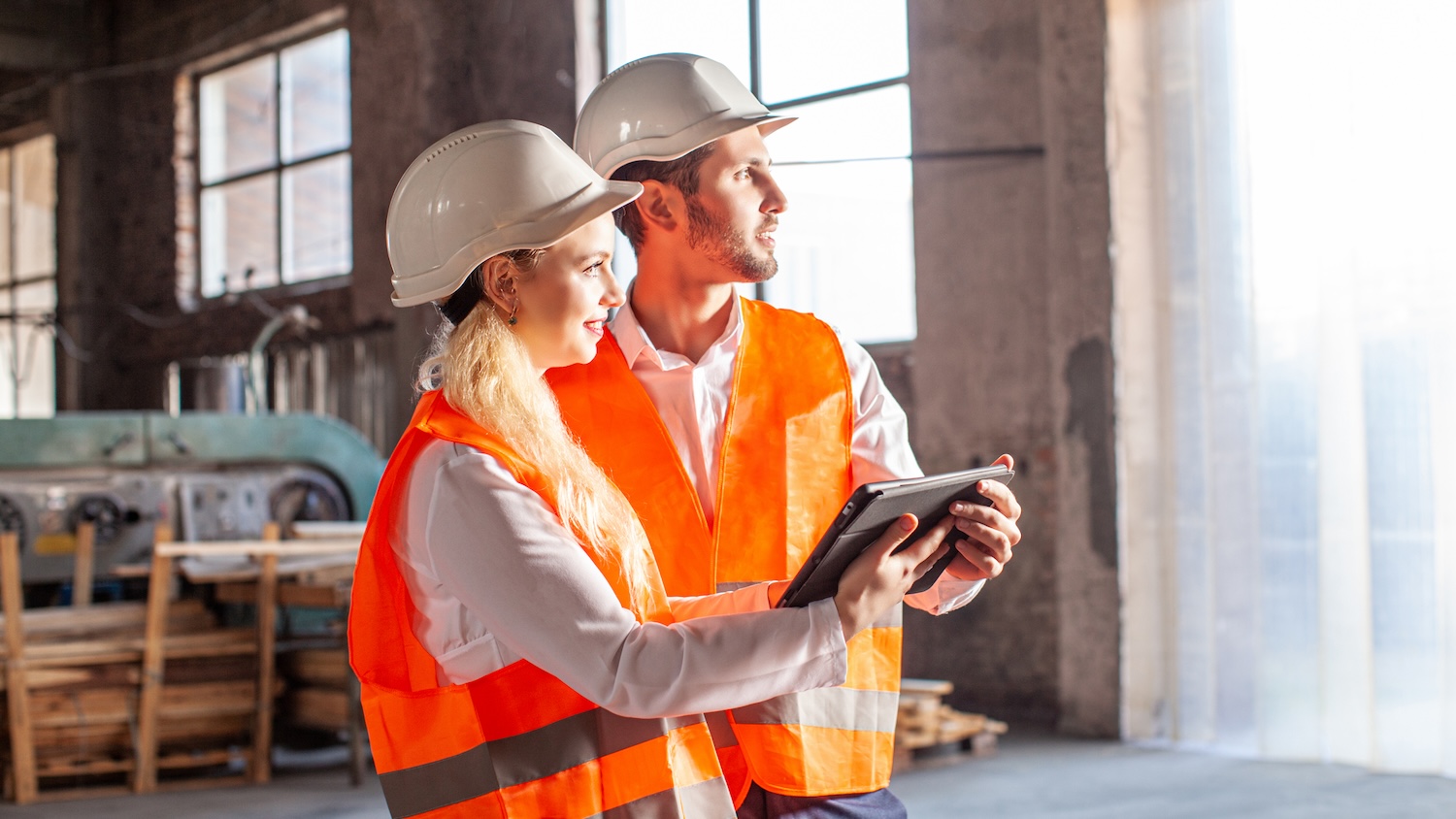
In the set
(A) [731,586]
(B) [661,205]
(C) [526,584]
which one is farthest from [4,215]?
(C) [526,584]

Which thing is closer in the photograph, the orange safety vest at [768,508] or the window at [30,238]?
the orange safety vest at [768,508]

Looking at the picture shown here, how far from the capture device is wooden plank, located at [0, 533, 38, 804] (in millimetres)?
5469

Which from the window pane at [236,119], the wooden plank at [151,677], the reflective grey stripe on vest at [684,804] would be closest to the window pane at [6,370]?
the window pane at [236,119]

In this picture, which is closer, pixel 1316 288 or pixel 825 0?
pixel 1316 288

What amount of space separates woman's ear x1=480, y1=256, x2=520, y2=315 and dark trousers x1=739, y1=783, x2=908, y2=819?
815 millimetres

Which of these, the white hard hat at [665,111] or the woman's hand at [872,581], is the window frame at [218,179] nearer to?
the white hard hat at [665,111]

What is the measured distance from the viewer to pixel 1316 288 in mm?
5434

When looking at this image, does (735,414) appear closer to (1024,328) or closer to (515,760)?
(515,760)

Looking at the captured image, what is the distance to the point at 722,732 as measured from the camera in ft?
6.05

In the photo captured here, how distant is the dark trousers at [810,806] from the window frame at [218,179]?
9951mm

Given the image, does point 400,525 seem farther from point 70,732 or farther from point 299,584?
point 70,732

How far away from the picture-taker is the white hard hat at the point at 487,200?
5.23 ft

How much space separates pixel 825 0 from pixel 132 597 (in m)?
5.81

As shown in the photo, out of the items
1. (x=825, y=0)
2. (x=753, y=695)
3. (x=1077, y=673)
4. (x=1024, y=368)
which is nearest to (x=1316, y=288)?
(x=1024, y=368)
